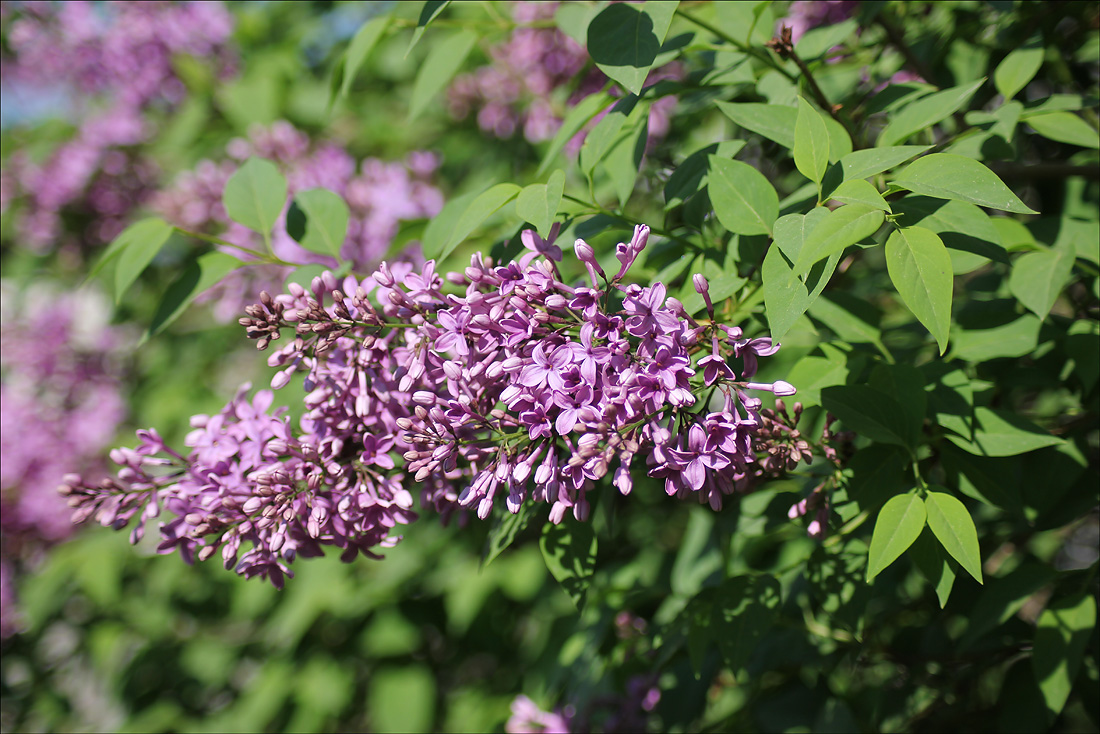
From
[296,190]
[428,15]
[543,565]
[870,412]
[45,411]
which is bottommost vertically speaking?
[45,411]

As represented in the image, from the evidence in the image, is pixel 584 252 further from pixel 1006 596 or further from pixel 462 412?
pixel 1006 596

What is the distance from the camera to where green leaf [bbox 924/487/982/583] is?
1.07 meters

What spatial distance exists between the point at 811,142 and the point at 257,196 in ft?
3.85

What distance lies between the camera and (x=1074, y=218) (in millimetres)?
1609

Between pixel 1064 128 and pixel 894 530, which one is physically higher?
pixel 1064 128

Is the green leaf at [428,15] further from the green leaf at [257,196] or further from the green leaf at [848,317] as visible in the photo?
the green leaf at [848,317]

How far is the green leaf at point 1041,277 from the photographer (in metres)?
1.31

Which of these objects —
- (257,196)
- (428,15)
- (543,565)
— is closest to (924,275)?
(428,15)

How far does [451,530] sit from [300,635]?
746mm

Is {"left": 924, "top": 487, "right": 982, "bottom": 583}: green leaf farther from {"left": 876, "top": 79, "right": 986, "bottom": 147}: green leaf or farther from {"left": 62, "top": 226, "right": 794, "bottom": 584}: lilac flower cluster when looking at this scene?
{"left": 876, "top": 79, "right": 986, "bottom": 147}: green leaf

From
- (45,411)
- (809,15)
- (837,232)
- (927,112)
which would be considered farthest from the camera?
(45,411)

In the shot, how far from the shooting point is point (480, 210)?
1260mm

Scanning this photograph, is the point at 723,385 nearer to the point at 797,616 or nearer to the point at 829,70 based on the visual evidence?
the point at 797,616

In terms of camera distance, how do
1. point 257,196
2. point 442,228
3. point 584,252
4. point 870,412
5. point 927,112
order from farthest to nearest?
1. point 257,196
2. point 442,228
3. point 927,112
4. point 870,412
5. point 584,252
